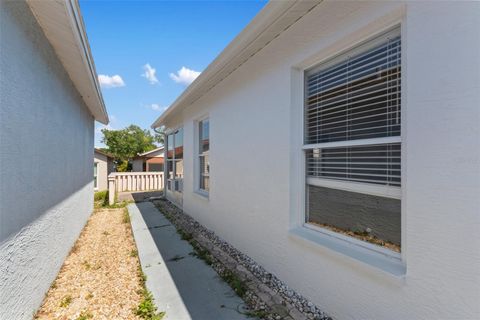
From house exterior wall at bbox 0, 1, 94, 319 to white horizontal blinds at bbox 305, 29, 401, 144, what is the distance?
9.05 feet

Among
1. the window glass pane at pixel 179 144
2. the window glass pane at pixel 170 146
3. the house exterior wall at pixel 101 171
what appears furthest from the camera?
the house exterior wall at pixel 101 171

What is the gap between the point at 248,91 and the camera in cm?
350

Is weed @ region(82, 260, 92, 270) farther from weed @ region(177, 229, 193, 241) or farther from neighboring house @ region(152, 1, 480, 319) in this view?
neighboring house @ region(152, 1, 480, 319)

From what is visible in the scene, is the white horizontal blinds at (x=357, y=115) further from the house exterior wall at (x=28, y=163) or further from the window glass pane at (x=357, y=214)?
the house exterior wall at (x=28, y=163)

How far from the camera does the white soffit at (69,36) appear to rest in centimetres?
212

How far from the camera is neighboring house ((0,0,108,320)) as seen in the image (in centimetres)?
174

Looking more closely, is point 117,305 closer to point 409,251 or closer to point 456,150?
point 409,251

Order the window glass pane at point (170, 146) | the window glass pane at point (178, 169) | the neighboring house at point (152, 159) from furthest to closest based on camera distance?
the neighboring house at point (152, 159) < the window glass pane at point (170, 146) < the window glass pane at point (178, 169)

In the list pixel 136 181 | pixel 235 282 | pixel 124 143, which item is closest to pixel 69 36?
pixel 235 282

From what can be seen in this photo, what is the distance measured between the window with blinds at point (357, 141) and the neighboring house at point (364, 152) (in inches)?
0.4

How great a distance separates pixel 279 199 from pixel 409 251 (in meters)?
1.45

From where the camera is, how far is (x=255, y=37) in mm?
2779

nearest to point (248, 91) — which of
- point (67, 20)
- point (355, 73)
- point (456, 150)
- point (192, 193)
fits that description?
point (355, 73)

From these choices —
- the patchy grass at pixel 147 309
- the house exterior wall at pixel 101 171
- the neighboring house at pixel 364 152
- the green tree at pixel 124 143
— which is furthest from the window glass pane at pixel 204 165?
the green tree at pixel 124 143
